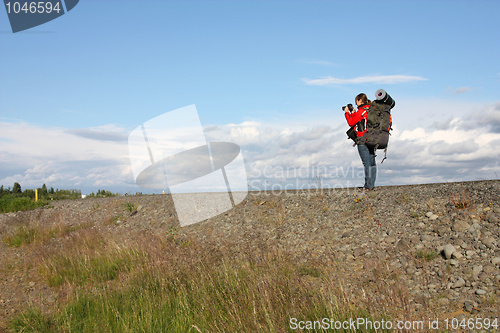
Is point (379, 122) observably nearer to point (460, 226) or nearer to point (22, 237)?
point (460, 226)

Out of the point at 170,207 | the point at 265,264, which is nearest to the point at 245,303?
the point at 265,264

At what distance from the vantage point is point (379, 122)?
10078 mm

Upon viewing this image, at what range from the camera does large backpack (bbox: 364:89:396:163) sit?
9.98 m

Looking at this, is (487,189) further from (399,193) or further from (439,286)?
(439,286)

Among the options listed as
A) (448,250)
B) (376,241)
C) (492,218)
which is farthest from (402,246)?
(492,218)

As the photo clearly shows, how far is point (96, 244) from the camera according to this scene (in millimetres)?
10852

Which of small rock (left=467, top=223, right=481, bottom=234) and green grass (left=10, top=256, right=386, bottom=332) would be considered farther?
small rock (left=467, top=223, right=481, bottom=234)

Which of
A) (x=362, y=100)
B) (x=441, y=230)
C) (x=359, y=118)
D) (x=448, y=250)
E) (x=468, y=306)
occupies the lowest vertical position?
(x=468, y=306)

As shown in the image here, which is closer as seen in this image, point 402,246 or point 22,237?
point 402,246

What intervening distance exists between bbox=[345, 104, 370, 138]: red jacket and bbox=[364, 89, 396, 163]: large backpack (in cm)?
10

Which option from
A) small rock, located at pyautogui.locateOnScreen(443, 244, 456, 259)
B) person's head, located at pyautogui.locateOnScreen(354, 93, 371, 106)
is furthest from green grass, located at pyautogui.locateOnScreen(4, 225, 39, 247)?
small rock, located at pyautogui.locateOnScreen(443, 244, 456, 259)

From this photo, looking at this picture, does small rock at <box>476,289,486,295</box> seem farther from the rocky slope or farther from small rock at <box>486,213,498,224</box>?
small rock at <box>486,213,498,224</box>

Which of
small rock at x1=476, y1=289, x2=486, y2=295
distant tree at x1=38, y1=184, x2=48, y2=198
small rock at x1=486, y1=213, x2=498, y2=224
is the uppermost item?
distant tree at x1=38, y1=184, x2=48, y2=198

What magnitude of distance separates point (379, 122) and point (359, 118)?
0.55m
